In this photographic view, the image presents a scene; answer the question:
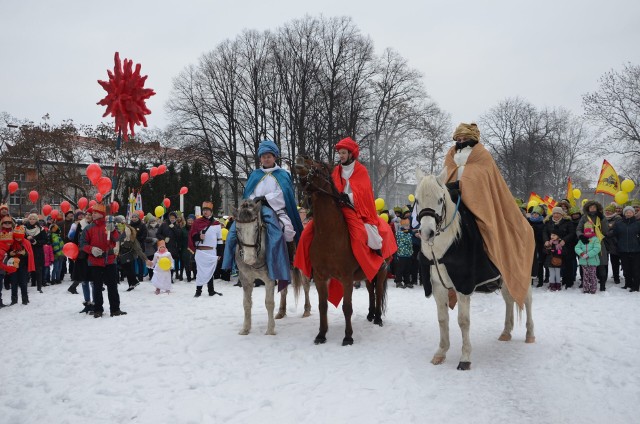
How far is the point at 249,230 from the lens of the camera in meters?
6.40

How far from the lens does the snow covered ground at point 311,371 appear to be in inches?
164

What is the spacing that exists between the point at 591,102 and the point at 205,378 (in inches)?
1235

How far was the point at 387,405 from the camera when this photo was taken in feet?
14.0

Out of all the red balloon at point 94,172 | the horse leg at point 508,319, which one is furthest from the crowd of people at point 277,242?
the horse leg at point 508,319

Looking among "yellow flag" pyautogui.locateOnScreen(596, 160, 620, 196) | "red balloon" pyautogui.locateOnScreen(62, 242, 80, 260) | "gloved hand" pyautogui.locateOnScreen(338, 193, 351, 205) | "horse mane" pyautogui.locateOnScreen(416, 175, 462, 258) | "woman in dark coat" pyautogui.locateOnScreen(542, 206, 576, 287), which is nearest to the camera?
"horse mane" pyautogui.locateOnScreen(416, 175, 462, 258)

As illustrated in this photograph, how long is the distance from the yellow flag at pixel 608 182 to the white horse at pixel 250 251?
12534 mm

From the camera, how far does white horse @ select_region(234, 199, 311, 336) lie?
21.0ft

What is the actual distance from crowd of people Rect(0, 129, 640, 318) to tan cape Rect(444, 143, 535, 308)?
0.83 feet

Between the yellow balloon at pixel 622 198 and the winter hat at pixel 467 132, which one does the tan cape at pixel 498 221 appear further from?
the yellow balloon at pixel 622 198

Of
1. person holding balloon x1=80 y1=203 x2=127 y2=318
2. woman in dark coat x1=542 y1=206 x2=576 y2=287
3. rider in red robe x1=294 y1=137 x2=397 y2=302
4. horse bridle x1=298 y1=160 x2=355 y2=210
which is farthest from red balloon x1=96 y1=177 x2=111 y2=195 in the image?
woman in dark coat x1=542 y1=206 x2=576 y2=287

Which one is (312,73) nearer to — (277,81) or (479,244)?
(277,81)

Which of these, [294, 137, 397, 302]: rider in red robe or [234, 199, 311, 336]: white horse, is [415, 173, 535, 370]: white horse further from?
[234, 199, 311, 336]: white horse

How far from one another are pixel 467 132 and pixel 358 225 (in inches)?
76.4

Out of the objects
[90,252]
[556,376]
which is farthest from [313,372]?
[90,252]
